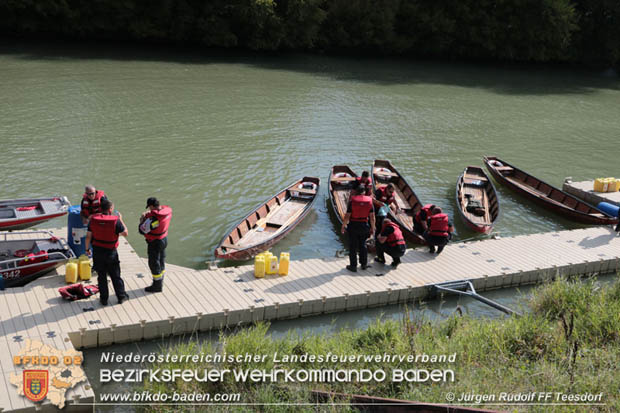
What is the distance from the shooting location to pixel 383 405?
22.4ft

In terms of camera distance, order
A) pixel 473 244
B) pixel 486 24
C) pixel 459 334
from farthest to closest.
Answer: pixel 486 24, pixel 473 244, pixel 459 334

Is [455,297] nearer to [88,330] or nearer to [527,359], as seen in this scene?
[527,359]

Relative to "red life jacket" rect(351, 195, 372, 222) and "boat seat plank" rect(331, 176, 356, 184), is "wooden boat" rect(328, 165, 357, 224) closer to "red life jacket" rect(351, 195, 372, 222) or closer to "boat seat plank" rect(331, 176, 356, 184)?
"boat seat plank" rect(331, 176, 356, 184)

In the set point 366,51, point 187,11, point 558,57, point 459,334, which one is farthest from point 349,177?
point 558,57

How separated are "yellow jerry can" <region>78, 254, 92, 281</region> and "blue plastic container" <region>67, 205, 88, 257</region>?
837 millimetres

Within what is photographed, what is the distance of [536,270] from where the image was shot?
39.4 feet

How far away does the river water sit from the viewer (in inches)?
632

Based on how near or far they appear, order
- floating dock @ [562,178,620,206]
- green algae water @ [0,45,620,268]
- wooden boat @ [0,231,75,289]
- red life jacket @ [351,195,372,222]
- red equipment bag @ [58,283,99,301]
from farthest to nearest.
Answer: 1. floating dock @ [562,178,620,206]
2. green algae water @ [0,45,620,268]
3. red life jacket @ [351,195,372,222]
4. wooden boat @ [0,231,75,289]
5. red equipment bag @ [58,283,99,301]

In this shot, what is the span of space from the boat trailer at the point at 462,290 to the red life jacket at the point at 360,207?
2.03 meters

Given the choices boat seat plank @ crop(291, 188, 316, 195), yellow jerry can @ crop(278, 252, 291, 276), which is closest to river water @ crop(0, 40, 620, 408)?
boat seat plank @ crop(291, 188, 316, 195)

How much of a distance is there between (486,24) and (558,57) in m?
7.29

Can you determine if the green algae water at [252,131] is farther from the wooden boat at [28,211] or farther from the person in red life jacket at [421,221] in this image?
the person in red life jacket at [421,221]

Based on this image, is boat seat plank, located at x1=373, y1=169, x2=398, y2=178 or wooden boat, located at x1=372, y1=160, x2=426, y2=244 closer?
wooden boat, located at x1=372, y1=160, x2=426, y2=244

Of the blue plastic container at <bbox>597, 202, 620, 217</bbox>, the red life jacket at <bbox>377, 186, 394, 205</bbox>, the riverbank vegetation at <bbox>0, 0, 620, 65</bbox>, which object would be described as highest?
the riverbank vegetation at <bbox>0, 0, 620, 65</bbox>
